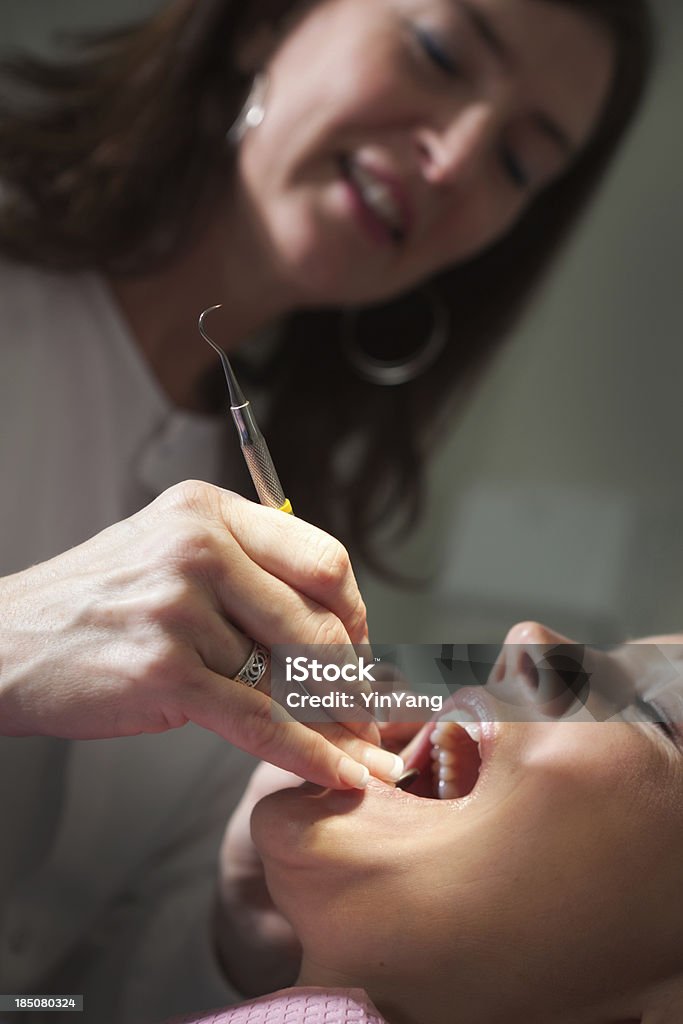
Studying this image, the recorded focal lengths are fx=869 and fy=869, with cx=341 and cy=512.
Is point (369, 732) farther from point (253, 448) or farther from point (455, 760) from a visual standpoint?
point (253, 448)

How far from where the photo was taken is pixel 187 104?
0.77 meters

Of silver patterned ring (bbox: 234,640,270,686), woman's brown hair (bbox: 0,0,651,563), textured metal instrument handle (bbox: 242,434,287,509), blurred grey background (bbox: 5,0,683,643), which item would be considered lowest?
blurred grey background (bbox: 5,0,683,643)

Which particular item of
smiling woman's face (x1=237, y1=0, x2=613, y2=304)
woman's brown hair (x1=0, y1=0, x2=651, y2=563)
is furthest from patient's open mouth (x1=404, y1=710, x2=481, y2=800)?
smiling woman's face (x1=237, y1=0, x2=613, y2=304)

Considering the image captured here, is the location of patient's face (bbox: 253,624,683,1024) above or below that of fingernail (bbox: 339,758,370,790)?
below

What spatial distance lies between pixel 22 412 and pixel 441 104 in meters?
0.43

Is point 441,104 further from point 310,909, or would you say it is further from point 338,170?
point 310,909

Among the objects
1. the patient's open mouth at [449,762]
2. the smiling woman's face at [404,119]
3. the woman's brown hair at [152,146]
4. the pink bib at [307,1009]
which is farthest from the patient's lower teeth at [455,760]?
the smiling woman's face at [404,119]

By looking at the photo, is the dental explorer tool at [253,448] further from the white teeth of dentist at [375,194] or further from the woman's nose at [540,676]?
the white teeth of dentist at [375,194]

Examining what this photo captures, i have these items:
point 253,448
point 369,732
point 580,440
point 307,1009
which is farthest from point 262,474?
point 580,440

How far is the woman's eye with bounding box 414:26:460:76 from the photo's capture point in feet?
2.34

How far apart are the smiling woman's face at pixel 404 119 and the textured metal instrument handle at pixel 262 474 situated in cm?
36

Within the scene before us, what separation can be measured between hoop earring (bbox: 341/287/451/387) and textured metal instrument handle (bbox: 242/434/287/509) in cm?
46

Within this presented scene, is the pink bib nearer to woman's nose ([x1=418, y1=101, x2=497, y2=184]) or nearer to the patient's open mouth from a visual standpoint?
the patient's open mouth

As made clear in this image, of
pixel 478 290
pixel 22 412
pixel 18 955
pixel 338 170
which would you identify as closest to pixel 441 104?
pixel 338 170
